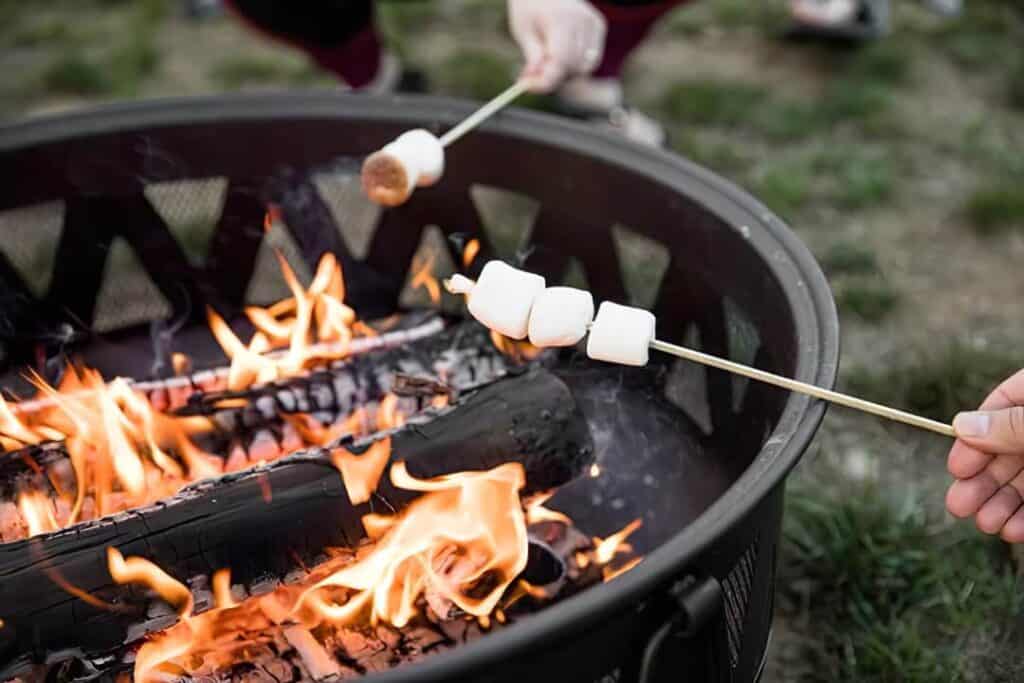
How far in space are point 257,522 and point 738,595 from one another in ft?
1.89

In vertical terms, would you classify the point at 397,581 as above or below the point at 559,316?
below

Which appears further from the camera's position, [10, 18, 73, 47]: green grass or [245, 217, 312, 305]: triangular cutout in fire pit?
[10, 18, 73, 47]: green grass

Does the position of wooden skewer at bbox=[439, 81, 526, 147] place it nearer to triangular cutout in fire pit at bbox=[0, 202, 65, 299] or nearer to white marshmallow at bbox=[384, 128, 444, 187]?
white marshmallow at bbox=[384, 128, 444, 187]

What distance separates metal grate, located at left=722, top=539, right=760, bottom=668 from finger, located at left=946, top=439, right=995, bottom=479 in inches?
9.9

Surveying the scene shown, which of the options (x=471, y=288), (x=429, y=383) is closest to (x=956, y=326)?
(x=429, y=383)

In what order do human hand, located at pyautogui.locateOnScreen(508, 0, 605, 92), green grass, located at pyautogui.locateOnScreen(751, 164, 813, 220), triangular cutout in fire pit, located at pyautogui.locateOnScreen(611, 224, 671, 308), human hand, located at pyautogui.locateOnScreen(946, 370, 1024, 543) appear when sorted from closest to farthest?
human hand, located at pyautogui.locateOnScreen(946, 370, 1024, 543) → human hand, located at pyautogui.locateOnScreen(508, 0, 605, 92) → triangular cutout in fire pit, located at pyautogui.locateOnScreen(611, 224, 671, 308) → green grass, located at pyautogui.locateOnScreen(751, 164, 813, 220)

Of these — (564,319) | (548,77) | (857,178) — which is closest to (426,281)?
(548,77)

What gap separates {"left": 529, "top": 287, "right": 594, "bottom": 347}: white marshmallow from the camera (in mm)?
1304

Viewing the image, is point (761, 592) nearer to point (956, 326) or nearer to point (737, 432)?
point (737, 432)

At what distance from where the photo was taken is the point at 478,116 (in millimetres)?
1820

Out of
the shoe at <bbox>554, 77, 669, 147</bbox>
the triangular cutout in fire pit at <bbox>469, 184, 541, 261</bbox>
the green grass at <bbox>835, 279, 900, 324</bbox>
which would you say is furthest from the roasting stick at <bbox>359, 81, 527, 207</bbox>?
the shoe at <bbox>554, 77, 669, 147</bbox>

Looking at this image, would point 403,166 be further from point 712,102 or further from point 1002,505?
point 712,102

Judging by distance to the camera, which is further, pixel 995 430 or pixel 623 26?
pixel 623 26

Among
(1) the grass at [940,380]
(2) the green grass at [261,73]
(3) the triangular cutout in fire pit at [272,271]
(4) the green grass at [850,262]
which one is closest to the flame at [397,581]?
(3) the triangular cutout in fire pit at [272,271]
